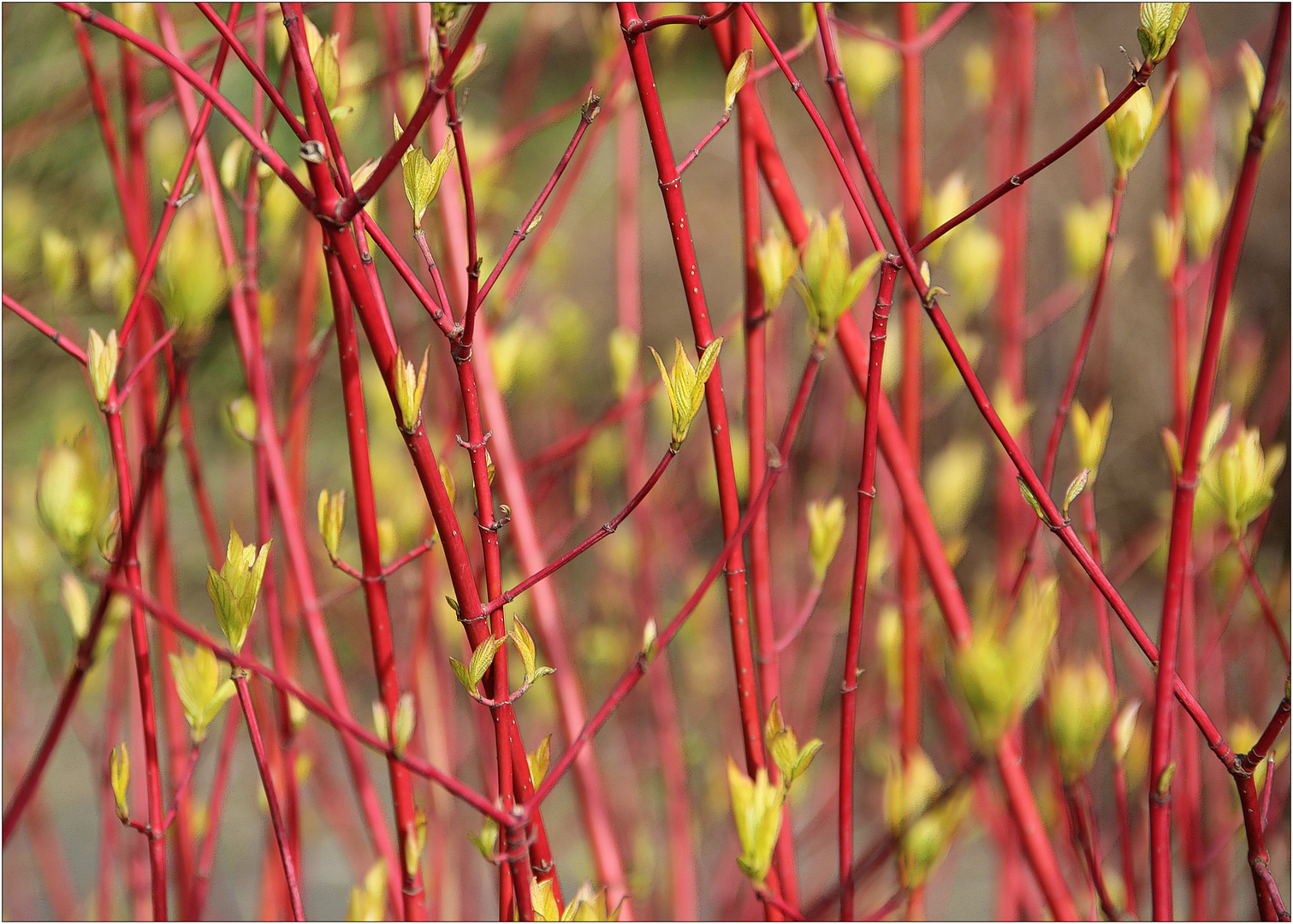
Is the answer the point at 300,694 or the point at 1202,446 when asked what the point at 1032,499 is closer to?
the point at 1202,446

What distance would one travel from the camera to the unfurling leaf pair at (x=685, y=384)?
298 millimetres

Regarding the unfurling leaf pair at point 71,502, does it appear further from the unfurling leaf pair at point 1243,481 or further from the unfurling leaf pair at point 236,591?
the unfurling leaf pair at point 1243,481

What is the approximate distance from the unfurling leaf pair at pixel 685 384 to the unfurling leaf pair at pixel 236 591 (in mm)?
169

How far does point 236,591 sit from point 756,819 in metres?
0.22

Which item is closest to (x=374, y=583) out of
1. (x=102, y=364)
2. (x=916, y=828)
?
(x=102, y=364)

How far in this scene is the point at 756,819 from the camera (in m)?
0.32

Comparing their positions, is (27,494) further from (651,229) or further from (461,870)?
(651,229)

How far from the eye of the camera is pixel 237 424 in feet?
1.56

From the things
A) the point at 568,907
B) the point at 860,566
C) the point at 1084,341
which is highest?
the point at 1084,341

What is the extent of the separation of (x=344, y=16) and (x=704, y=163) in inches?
54.9

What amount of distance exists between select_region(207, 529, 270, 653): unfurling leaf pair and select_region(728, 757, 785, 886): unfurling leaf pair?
0.20 m

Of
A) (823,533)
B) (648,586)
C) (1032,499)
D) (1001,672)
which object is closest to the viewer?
(1001,672)

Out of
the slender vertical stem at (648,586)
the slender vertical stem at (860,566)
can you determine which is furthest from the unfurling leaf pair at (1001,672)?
the slender vertical stem at (648,586)

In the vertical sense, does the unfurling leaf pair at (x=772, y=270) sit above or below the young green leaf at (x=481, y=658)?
above
